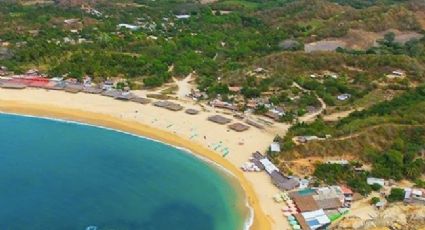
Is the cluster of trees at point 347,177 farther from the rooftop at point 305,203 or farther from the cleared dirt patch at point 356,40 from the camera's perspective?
the cleared dirt patch at point 356,40

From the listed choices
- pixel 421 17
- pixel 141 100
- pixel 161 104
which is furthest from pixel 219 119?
pixel 421 17

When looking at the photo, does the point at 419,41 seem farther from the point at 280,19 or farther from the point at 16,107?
the point at 16,107

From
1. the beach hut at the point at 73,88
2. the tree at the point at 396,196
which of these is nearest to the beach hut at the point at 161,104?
the beach hut at the point at 73,88

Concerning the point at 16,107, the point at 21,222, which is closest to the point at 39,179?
the point at 21,222

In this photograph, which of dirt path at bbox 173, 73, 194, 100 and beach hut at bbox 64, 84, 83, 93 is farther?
beach hut at bbox 64, 84, 83, 93

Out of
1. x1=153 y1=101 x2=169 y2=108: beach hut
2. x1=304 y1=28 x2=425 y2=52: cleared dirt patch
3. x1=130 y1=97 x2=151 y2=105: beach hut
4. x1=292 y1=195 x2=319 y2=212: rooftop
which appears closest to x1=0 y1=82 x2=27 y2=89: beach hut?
x1=130 y1=97 x2=151 y2=105: beach hut

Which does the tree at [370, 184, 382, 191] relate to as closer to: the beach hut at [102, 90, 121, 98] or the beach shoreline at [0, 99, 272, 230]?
the beach shoreline at [0, 99, 272, 230]
